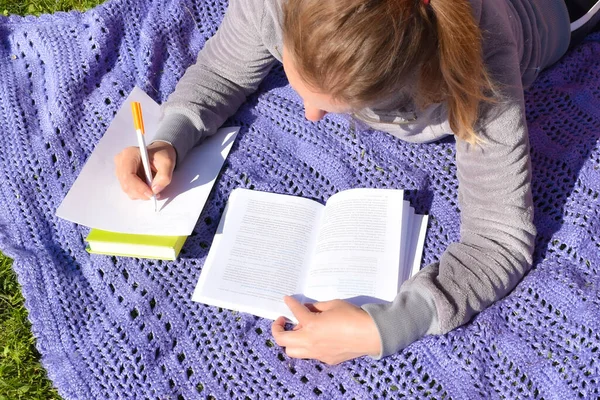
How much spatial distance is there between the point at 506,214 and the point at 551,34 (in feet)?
1.77

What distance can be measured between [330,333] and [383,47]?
0.57 m

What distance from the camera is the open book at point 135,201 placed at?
4.97ft

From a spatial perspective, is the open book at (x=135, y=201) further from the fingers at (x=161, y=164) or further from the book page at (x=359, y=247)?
the book page at (x=359, y=247)

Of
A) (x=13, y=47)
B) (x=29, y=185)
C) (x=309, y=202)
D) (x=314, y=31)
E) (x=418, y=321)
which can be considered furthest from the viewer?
(x=13, y=47)

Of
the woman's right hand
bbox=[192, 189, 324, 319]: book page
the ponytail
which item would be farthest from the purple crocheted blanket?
the ponytail

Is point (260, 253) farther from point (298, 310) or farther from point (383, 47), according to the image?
point (383, 47)

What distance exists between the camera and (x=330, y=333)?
1.30 metres

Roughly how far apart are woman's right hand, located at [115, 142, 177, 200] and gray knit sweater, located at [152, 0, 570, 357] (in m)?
0.06

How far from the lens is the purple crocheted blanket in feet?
4.51

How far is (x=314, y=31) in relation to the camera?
1063 mm

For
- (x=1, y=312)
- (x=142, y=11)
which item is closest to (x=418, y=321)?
(x=1, y=312)

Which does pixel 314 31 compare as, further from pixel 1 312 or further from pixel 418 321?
pixel 1 312

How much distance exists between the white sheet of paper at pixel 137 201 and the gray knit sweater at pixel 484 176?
12 cm

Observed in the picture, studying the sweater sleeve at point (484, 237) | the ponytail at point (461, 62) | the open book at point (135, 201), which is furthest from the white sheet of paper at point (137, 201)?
the ponytail at point (461, 62)
